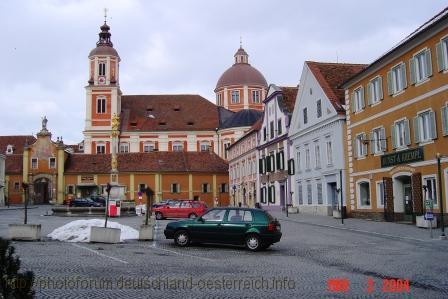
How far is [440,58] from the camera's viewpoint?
25750 mm

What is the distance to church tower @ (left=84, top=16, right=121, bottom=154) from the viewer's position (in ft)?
279

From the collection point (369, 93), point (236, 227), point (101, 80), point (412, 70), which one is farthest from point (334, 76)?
point (101, 80)

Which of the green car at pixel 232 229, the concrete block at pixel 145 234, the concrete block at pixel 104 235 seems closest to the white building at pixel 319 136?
the concrete block at pixel 145 234

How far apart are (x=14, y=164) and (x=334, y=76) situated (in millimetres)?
52240

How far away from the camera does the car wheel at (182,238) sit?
18781 mm

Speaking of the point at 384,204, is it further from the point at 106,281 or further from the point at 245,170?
the point at 245,170

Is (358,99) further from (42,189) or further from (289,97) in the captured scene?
(42,189)

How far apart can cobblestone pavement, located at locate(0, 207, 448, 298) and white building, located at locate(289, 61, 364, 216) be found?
1814cm

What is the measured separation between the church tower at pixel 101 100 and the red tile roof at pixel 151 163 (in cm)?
863

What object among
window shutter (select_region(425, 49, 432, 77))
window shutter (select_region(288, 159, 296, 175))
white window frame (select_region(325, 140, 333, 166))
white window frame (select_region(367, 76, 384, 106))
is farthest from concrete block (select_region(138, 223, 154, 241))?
window shutter (select_region(288, 159, 296, 175))

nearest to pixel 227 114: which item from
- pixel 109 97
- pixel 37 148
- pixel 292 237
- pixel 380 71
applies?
pixel 109 97

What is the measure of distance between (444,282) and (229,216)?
8300 millimetres

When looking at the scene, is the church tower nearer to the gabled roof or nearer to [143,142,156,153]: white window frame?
[143,142,156,153]: white window frame

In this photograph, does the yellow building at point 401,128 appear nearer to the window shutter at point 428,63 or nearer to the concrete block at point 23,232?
the window shutter at point 428,63
